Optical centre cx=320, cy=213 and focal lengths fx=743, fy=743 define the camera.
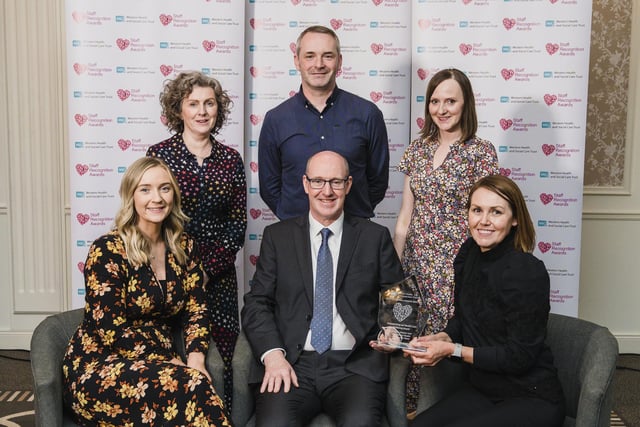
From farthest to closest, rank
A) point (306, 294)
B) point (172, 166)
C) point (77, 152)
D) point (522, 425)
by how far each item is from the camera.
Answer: point (77, 152), point (172, 166), point (306, 294), point (522, 425)

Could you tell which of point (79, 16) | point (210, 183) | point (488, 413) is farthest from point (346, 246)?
point (79, 16)

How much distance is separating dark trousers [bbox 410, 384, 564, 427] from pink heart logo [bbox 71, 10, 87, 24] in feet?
10.4

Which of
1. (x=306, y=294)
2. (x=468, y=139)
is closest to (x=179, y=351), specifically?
(x=306, y=294)

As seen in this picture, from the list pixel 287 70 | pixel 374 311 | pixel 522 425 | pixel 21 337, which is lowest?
pixel 21 337

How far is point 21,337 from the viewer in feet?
17.6

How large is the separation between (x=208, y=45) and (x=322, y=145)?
1309mm

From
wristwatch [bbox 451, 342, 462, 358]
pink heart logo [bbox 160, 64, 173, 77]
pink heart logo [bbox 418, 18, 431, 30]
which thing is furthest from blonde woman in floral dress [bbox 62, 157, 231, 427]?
pink heart logo [bbox 418, 18, 431, 30]

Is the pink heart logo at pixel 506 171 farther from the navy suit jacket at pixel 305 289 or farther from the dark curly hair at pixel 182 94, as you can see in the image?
the dark curly hair at pixel 182 94

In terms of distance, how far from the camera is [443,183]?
3.43 m

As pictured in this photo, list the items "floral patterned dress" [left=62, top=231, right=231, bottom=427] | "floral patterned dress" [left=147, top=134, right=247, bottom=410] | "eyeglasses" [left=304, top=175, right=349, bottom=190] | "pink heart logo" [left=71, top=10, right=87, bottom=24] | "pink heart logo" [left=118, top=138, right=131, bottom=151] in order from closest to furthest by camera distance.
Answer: "floral patterned dress" [left=62, top=231, right=231, bottom=427]
"eyeglasses" [left=304, top=175, right=349, bottom=190]
"floral patterned dress" [left=147, top=134, right=247, bottom=410]
"pink heart logo" [left=71, top=10, right=87, bottom=24]
"pink heart logo" [left=118, top=138, right=131, bottom=151]

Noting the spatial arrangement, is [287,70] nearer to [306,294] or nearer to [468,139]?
[468,139]

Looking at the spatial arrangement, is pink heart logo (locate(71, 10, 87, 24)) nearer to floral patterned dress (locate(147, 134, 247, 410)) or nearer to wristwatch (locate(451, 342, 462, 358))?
floral patterned dress (locate(147, 134, 247, 410))

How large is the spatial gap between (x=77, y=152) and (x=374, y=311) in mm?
2428

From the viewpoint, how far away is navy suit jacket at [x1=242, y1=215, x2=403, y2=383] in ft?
9.43
